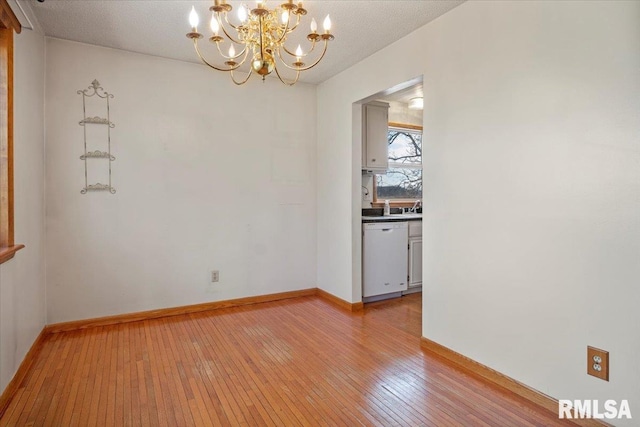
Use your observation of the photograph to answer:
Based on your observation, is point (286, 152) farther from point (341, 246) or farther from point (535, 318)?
point (535, 318)

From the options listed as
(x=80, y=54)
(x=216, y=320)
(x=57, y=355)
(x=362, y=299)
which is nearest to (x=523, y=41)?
(x=362, y=299)

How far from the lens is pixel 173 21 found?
2766 millimetres

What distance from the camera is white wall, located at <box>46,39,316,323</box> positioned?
318 cm

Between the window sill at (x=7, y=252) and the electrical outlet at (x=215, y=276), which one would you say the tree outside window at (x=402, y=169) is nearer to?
the electrical outlet at (x=215, y=276)

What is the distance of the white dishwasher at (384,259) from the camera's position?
393 centimetres

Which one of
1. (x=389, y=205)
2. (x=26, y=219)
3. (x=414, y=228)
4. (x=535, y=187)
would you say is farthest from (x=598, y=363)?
(x=26, y=219)

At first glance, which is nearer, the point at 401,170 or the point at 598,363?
the point at 598,363

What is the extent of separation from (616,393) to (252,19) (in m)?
2.66

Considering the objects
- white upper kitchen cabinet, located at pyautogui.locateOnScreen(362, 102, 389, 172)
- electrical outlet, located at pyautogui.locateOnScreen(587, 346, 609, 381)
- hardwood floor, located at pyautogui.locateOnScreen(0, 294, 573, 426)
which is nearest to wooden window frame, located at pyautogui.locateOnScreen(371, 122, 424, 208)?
white upper kitchen cabinet, located at pyautogui.locateOnScreen(362, 102, 389, 172)

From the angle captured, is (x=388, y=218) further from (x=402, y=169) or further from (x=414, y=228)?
(x=402, y=169)

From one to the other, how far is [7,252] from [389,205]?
4013mm

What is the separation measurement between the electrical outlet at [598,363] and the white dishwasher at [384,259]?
227cm

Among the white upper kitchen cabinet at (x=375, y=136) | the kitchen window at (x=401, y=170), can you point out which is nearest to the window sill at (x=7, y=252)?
the white upper kitchen cabinet at (x=375, y=136)

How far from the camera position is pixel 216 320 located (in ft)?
11.3
